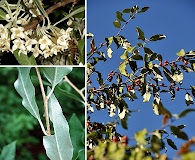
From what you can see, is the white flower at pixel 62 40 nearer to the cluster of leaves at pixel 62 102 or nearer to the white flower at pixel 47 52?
the white flower at pixel 47 52

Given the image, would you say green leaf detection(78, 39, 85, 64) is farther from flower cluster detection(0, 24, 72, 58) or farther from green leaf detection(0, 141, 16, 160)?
green leaf detection(0, 141, 16, 160)

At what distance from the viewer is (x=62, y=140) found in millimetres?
1234

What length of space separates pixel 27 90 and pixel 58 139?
17 cm

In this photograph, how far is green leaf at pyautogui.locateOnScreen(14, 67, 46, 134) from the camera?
4.07 feet

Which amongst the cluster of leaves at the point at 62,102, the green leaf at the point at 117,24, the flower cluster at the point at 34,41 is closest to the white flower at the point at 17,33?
the flower cluster at the point at 34,41

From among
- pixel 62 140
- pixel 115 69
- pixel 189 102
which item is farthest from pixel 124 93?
pixel 62 140

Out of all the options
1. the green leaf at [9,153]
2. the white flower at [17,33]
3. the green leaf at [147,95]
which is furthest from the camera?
the green leaf at [147,95]

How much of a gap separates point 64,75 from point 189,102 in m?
0.42

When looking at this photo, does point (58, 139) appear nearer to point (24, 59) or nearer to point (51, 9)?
point (24, 59)

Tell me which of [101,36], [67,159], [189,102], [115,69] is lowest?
[67,159]

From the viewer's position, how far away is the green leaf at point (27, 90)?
1.24 metres

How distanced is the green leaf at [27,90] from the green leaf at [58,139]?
0.11 feet

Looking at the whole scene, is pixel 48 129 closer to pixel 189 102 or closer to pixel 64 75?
pixel 64 75

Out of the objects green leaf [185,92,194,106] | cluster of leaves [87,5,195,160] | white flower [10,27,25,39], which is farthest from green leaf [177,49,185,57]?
white flower [10,27,25,39]
